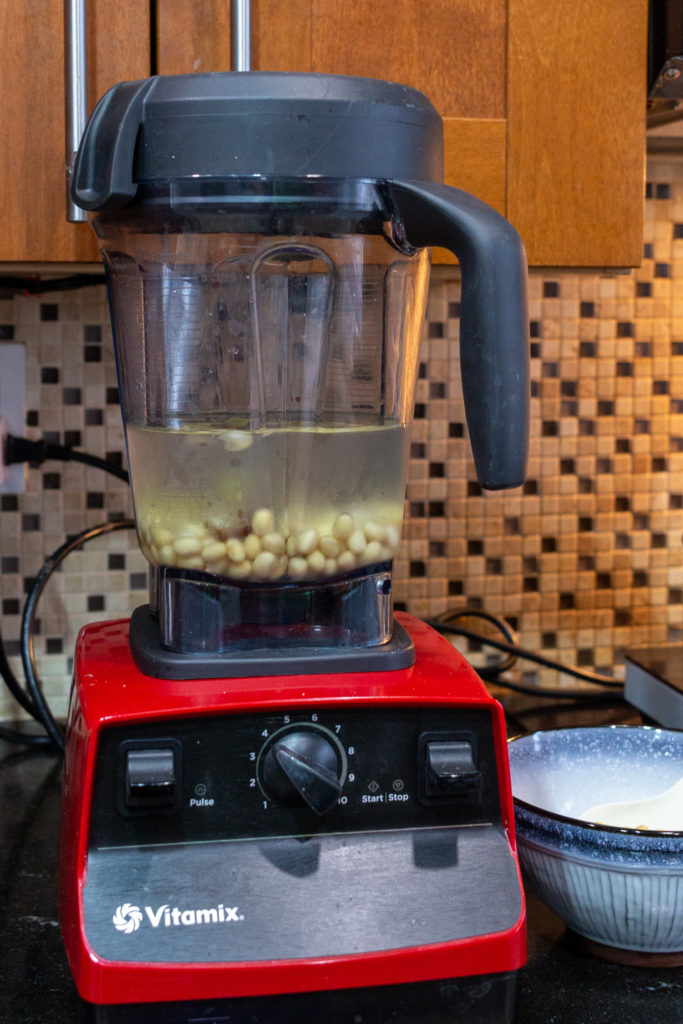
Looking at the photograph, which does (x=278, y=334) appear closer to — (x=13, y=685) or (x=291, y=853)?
(x=291, y=853)

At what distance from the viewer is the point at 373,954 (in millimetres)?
530

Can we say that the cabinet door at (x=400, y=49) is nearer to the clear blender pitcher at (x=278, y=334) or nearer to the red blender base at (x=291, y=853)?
the clear blender pitcher at (x=278, y=334)

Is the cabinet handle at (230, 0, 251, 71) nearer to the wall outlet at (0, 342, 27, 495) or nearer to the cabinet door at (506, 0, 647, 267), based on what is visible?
the cabinet door at (506, 0, 647, 267)

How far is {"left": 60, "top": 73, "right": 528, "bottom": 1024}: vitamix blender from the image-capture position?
20.7 inches

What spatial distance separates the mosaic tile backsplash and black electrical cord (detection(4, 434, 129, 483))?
0.03 m

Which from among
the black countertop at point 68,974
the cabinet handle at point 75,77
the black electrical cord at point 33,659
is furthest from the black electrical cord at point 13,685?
the cabinet handle at point 75,77

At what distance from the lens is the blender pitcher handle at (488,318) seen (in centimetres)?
52

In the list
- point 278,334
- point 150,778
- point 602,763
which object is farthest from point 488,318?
point 602,763

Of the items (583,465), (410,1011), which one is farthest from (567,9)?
(410,1011)

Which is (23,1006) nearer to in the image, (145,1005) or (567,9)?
(145,1005)

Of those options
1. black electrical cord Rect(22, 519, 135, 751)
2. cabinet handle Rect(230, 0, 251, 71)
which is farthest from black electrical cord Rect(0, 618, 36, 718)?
cabinet handle Rect(230, 0, 251, 71)

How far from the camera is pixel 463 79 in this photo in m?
0.76

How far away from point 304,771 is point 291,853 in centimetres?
5

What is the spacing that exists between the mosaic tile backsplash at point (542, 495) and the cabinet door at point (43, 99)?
28 cm
